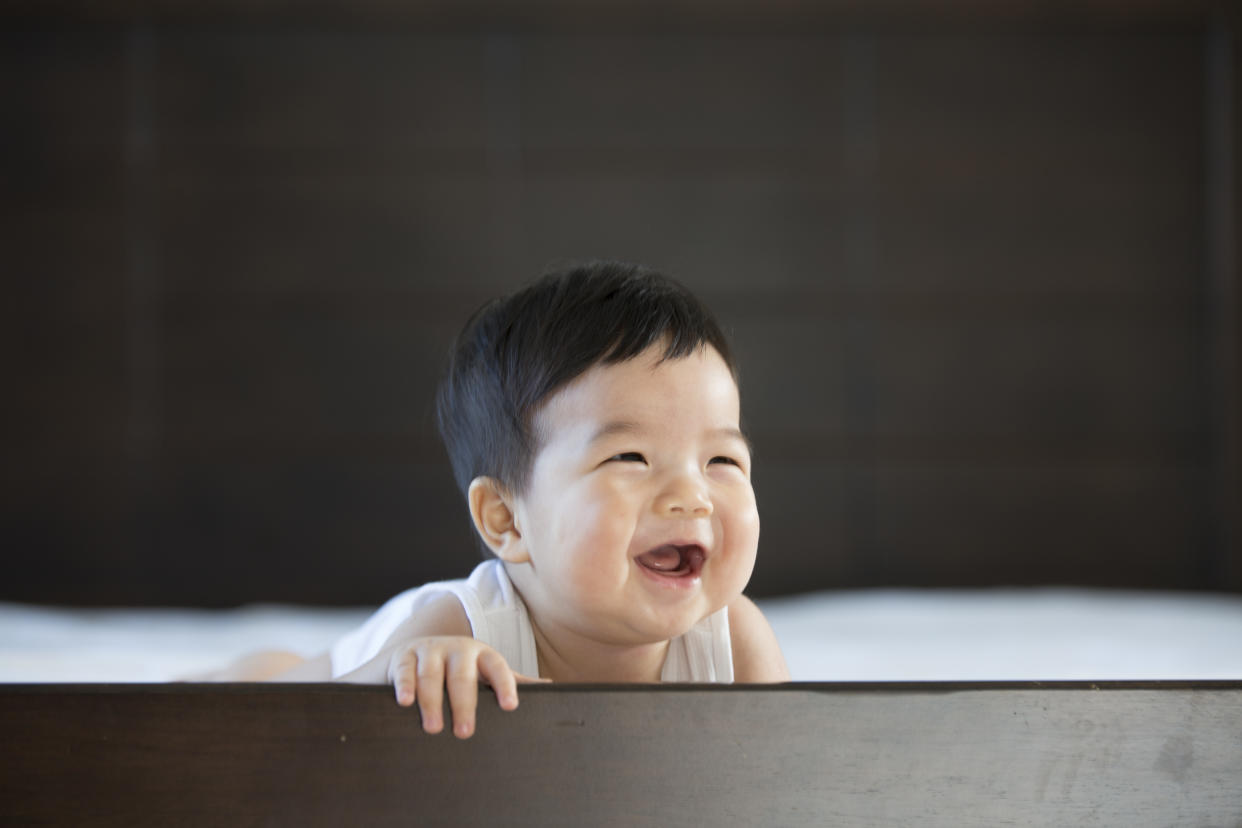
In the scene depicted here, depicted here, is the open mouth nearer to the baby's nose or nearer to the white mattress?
the baby's nose

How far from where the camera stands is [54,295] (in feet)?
8.21

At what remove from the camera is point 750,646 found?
99 cm

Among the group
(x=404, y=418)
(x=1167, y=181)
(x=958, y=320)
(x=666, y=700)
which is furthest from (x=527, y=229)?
(x=666, y=700)

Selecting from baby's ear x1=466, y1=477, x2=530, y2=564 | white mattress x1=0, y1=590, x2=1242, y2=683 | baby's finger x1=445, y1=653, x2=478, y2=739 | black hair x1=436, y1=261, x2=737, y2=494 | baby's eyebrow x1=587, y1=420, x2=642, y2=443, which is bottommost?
white mattress x1=0, y1=590, x2=1242, y2=683

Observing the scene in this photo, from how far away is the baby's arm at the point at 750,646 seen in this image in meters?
0.99

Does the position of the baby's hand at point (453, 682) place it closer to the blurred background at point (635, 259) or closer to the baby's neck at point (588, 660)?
the baby's neck at point (588, 660)

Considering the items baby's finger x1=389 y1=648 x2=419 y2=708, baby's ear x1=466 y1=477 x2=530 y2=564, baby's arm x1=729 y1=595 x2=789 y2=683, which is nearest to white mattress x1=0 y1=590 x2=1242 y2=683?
baby's arm x1=729 y1=595 x2=789 y2=683

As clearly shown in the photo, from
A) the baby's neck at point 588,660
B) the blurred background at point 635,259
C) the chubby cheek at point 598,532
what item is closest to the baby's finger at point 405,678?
the chubby cheek at point 598,532

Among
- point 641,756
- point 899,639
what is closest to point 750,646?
point 641,756

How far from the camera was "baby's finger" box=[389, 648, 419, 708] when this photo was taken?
1.97ft

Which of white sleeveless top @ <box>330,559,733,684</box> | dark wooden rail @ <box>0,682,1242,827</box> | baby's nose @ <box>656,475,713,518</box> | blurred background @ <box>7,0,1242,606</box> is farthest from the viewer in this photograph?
blurred background @ <box>7,0,1242,606</box>

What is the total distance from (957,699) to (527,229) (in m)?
2.04

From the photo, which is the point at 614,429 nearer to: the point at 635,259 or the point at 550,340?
the point at 550,340

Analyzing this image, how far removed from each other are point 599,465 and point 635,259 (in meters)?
1.80
